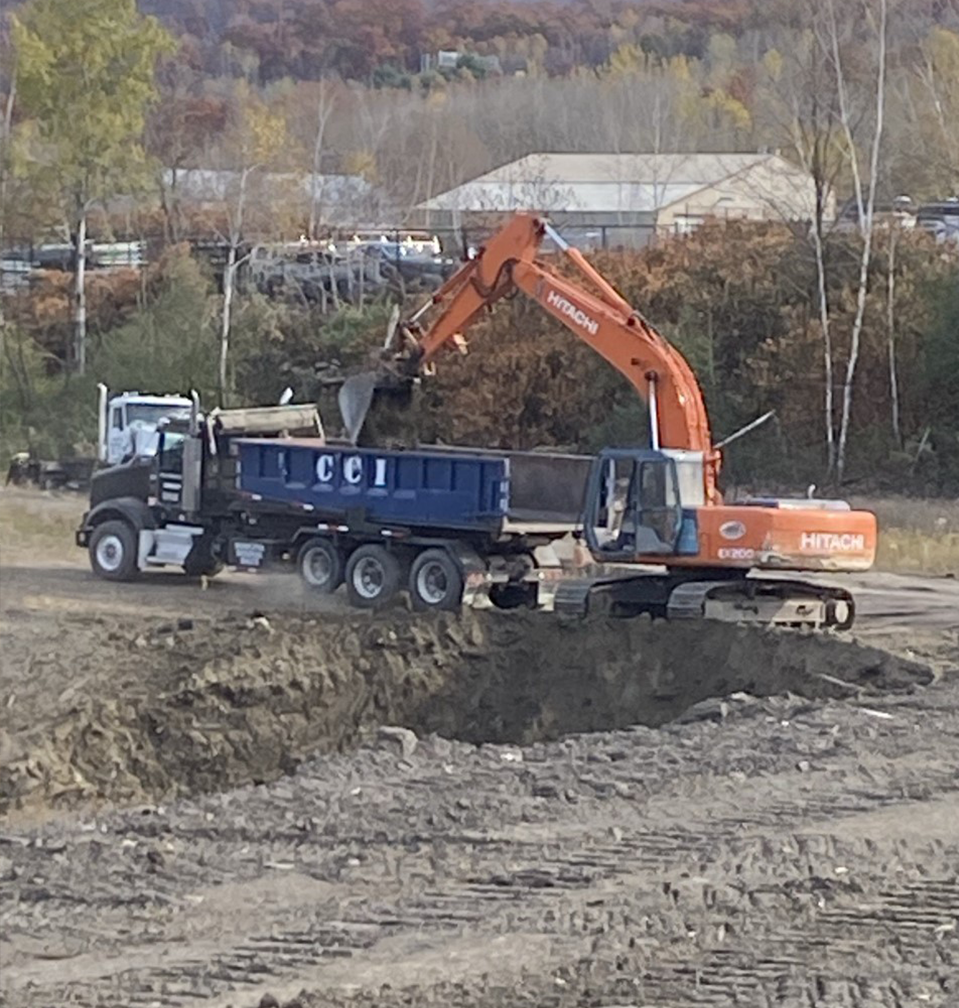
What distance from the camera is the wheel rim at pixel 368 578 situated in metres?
22.6

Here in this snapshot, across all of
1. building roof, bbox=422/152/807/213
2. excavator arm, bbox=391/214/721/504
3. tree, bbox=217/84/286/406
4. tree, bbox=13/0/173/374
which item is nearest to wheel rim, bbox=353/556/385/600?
excavator arm, bbox=391/214/721/504

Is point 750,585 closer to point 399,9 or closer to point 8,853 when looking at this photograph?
point 8,853

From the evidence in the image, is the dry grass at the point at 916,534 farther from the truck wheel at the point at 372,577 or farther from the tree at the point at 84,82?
the tree at the point at 84,82

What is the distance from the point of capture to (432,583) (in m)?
22.2

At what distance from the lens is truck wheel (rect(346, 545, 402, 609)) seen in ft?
73.6

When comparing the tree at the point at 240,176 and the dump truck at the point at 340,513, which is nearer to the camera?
the dump truck at the point at 340,513

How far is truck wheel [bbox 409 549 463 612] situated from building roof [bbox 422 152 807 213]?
120 feet

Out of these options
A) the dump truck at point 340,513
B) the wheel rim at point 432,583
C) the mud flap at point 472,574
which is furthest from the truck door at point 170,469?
the mud flap at point 472,574

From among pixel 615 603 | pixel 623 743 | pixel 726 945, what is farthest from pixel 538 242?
pixel 726 945

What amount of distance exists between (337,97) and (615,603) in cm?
7389

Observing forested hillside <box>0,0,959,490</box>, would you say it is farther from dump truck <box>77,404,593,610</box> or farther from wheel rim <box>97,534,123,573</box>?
dump truck <box>77,404,593,610</box>

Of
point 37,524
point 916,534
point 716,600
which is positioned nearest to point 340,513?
point 716,600

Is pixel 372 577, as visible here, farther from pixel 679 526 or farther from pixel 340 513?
pixel 679 526

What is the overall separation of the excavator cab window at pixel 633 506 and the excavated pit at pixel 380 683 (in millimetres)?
740
